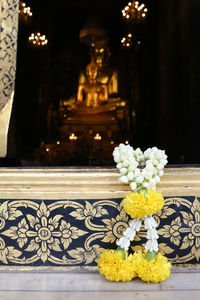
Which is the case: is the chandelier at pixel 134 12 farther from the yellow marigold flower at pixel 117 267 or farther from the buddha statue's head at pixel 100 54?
the yellow marigold flower at pixel 117 267

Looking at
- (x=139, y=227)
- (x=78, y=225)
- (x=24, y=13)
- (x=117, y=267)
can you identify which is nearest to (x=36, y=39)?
(x=24, y=13)

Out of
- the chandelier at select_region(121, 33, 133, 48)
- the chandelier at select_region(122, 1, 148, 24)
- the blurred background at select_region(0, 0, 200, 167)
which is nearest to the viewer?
the blurred background at select_region(0, 0, 200, 167)

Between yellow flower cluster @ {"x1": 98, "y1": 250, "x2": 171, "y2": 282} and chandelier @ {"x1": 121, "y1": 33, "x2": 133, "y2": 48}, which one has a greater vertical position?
chandelier @ {"x1": 121, "y1": 33, "x2": 133, "y2": 48}

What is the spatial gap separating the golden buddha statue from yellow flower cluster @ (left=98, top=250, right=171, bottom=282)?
542 cm

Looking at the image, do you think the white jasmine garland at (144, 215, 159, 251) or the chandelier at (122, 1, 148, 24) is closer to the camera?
the white jasmine garland at (144, 215, 159, 251)

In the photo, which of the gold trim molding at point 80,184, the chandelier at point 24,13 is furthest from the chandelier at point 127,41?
the gold trim molding at point 80,184

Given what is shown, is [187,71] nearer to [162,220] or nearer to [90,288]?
[162,220]

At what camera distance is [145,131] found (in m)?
5.62

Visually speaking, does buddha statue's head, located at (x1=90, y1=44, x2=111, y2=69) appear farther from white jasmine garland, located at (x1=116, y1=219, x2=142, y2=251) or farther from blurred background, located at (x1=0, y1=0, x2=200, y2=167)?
white jasmine garland, located at (x1=116, y1=219, x2=142, y2=251)

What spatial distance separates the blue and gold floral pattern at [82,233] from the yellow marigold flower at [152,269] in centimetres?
15

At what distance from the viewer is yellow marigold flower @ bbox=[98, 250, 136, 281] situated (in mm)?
1202

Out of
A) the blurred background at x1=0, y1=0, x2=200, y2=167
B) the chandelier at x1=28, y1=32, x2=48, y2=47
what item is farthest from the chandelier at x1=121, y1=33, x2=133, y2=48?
the chandelier at x1=28, y1=32, x2=48, y2=47

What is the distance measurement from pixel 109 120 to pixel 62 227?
475 cm

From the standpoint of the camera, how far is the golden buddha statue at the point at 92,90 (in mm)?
6547
